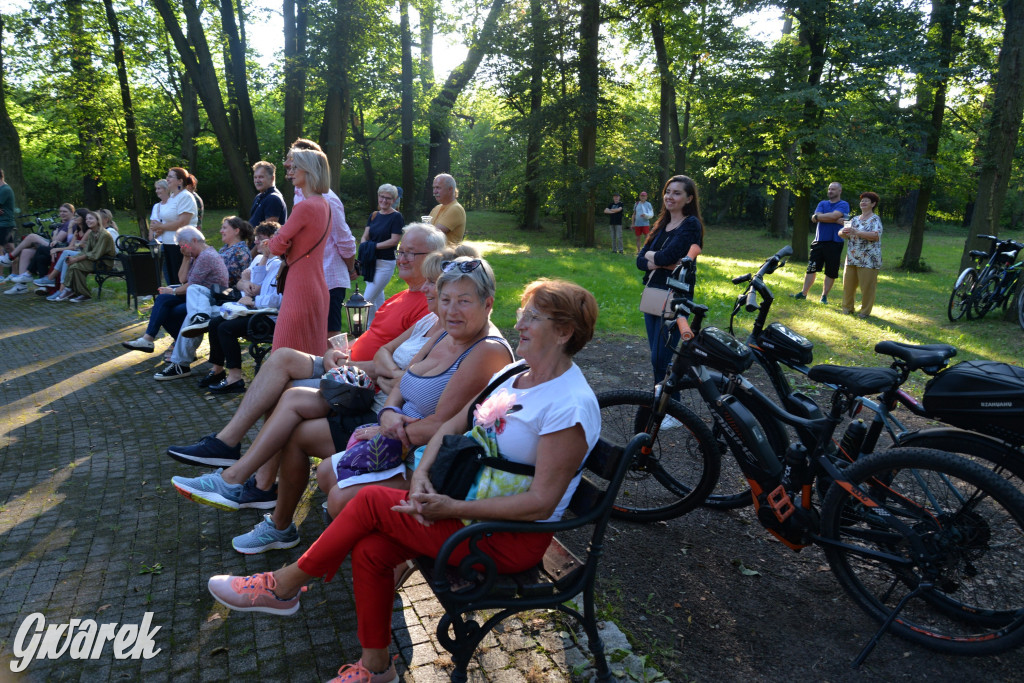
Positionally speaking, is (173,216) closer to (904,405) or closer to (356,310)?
(356,310)

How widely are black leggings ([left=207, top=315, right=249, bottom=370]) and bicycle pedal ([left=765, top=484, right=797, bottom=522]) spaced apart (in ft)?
15.1

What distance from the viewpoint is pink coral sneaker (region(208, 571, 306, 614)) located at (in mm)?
2744

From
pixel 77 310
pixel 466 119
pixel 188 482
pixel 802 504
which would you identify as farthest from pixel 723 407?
pixel 466 119

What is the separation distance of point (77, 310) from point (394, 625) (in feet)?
31.7

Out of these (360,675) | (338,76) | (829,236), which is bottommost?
(360,675)

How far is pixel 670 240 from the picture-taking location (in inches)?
203

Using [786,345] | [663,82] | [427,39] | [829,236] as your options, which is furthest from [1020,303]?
[427,39]

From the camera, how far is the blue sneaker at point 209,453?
11.9ft

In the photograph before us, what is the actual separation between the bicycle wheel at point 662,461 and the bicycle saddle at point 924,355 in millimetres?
1030

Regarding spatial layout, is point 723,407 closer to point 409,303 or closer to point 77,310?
point 409,303

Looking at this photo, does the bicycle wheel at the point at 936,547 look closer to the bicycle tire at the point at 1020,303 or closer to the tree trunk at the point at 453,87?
the bicycle tire at the point at 1020,303

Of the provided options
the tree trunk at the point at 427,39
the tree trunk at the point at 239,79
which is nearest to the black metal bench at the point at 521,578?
the tree trunk at the point at 239,79

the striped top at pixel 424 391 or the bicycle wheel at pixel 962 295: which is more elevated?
the striped top at pixel 424 391

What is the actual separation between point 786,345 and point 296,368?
2.63 meters
